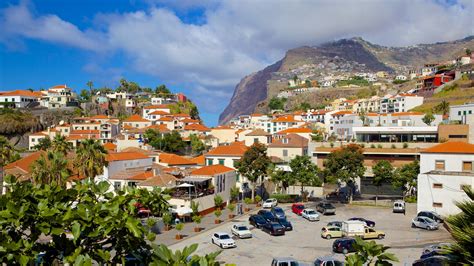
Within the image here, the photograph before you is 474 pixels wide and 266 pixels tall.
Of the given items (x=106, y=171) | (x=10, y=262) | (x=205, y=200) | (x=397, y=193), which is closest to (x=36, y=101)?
(x=106, y=171)

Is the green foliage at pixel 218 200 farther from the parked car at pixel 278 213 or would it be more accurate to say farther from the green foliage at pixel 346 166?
the green foliage at pixel 346 166

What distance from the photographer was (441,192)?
37406 millimetres

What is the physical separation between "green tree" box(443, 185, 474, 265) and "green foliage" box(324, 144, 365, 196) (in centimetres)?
3583

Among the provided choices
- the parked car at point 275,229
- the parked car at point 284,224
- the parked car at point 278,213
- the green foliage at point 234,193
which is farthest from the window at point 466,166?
the green foliage at point 234,193

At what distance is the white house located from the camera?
36.5 meters

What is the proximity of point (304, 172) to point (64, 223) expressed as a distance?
131 ft

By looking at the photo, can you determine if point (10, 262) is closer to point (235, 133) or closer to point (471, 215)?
point (471, 215)

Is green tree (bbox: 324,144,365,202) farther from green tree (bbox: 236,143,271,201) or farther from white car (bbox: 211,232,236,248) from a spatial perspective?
white car (bbox: 211,232,236,248)

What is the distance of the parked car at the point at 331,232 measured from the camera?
31250 mm

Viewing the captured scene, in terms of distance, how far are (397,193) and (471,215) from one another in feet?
141

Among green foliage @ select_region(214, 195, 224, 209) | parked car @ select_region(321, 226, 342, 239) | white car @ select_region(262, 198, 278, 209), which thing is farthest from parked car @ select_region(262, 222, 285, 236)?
white car @ select_region(262, 198, 278, 209)

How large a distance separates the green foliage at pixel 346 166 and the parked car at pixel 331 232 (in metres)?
14.2

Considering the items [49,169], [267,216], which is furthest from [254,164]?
[49,169]

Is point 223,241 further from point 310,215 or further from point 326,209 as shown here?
point 326,209
